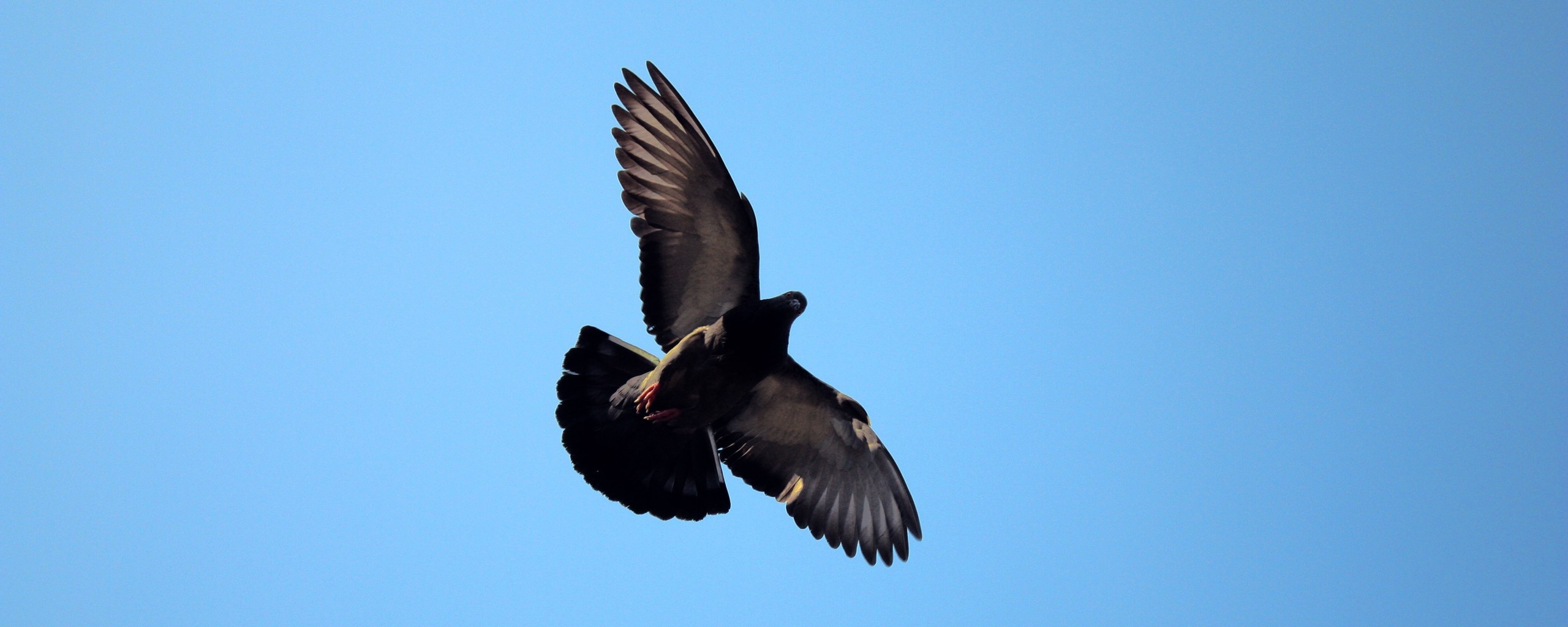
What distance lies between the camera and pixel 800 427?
8359 millimetres

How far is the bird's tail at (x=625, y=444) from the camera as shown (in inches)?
299

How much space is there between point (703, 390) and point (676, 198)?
1.45m

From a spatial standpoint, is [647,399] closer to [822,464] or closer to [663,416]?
[663,416]

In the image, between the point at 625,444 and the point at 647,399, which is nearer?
the point at 647,399

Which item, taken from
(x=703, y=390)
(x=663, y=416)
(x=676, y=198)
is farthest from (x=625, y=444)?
(x=676, y=198)

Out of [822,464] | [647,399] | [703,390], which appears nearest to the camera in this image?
[647,399]

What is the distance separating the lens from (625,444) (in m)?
7.77

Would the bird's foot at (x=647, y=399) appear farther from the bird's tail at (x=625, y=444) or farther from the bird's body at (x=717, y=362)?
the bird's tail at (x=625, y=444)

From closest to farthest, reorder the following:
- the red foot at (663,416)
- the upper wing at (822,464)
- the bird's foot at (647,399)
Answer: the bird's foot at (647,399) < the red foot at (663,416) < the upper wing at (822,464)

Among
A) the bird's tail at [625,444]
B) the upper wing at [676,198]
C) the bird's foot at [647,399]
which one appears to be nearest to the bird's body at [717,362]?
the bird's foot at [647,399]

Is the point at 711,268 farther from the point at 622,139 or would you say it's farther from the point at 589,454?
the point at 589,454

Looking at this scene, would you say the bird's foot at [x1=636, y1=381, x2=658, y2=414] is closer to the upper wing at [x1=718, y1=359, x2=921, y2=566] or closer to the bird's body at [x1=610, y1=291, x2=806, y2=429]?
the bird's body at [x1=610, y1=291, x2=806, y2=429]

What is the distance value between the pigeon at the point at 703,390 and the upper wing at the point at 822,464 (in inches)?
0.4

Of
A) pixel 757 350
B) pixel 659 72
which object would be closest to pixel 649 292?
pixel 757 350
